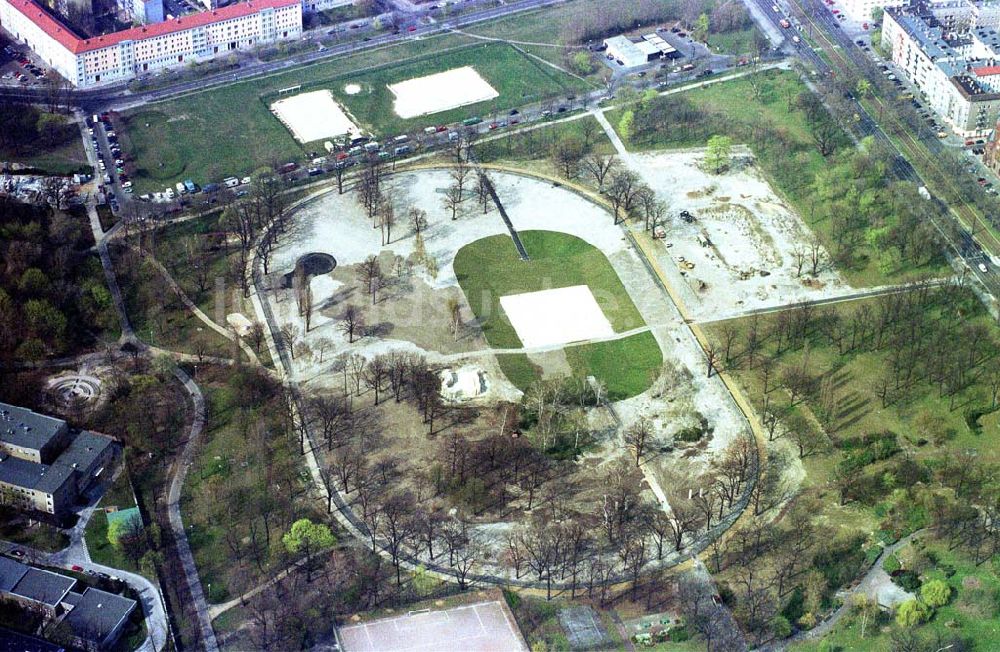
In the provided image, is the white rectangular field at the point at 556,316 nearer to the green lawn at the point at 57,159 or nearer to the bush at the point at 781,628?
the bush at the point at 781,628

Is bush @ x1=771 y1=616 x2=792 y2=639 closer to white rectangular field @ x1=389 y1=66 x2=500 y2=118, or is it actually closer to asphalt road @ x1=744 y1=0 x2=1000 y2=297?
asphalt road @ x1=744 y1=0 x2=1000 y2=297

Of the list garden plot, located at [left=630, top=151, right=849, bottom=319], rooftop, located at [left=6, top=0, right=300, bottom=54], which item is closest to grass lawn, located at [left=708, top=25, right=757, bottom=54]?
garden plot, located at [left=630, top=151, right=849, bottom=319]

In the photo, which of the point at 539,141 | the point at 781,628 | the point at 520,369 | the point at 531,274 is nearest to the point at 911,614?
the point at 781,628

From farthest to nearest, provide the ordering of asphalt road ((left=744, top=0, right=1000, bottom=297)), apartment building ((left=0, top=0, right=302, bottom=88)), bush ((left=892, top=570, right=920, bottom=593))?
apartment building ((left=0, top=0, right=302, bottom=88)) < asphalt road ((left=744, top=0, right=1000, bottom=297)) < bush ((left=892, top=570, right=920, bottom=593))

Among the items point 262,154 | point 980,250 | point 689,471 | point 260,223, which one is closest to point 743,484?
point 689,471

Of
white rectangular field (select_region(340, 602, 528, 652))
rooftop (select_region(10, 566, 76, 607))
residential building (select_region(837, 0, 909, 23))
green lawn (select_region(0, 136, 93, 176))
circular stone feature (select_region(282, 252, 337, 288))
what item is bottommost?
white rectangular field (select_region(340, 602, 528, 652))
